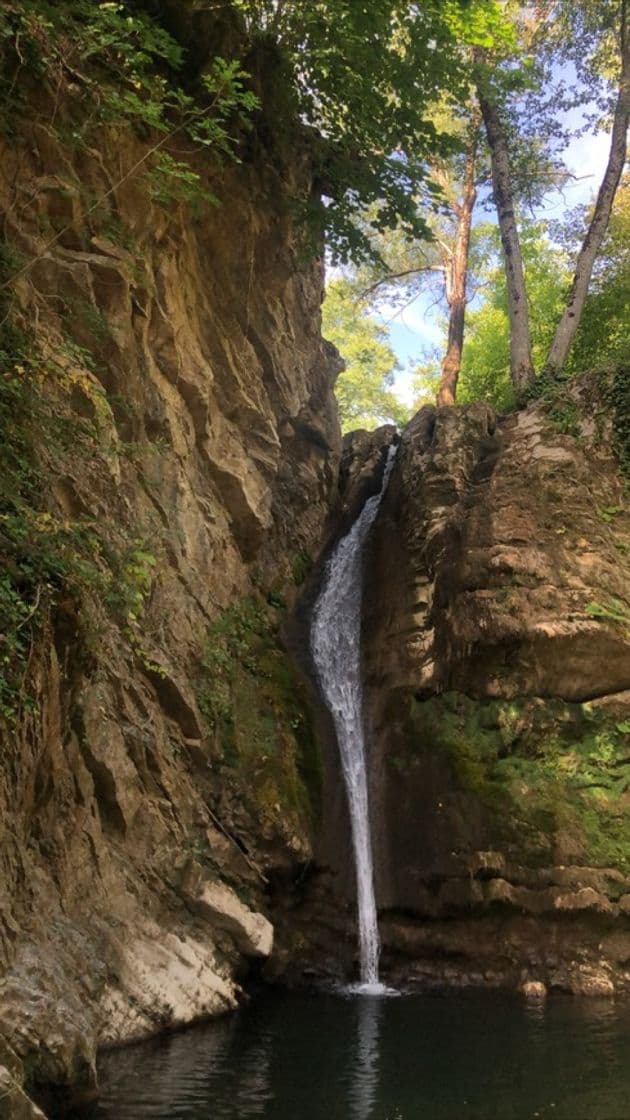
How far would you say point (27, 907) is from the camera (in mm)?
6074

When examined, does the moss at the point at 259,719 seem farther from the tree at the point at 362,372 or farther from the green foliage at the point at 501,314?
the tree at the point at 362,372

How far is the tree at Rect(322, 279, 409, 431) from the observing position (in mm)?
34537

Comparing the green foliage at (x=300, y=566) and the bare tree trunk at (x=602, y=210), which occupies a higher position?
the bare tree trunk at (x=602, y=210)

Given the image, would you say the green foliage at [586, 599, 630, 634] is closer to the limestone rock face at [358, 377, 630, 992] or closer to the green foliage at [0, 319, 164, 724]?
the limestone rock face at [358, 377, 630, 992]

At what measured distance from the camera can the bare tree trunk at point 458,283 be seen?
20438 millimetres

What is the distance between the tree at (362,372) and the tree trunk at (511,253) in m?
15.8

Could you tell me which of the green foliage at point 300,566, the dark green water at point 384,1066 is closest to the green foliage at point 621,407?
the green foliage at point 300,566

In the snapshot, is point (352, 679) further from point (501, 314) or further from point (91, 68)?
point (501, 314)

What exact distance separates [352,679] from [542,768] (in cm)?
402

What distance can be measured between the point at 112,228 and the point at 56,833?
294 inches

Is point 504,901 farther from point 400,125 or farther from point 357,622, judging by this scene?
point 400,125

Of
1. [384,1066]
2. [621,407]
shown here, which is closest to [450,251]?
[621,407]

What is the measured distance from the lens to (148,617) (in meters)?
10.0

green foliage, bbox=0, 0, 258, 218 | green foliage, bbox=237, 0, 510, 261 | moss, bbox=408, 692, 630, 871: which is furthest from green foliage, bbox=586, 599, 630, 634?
green foliage, bbox=0, 0, 258, 218
